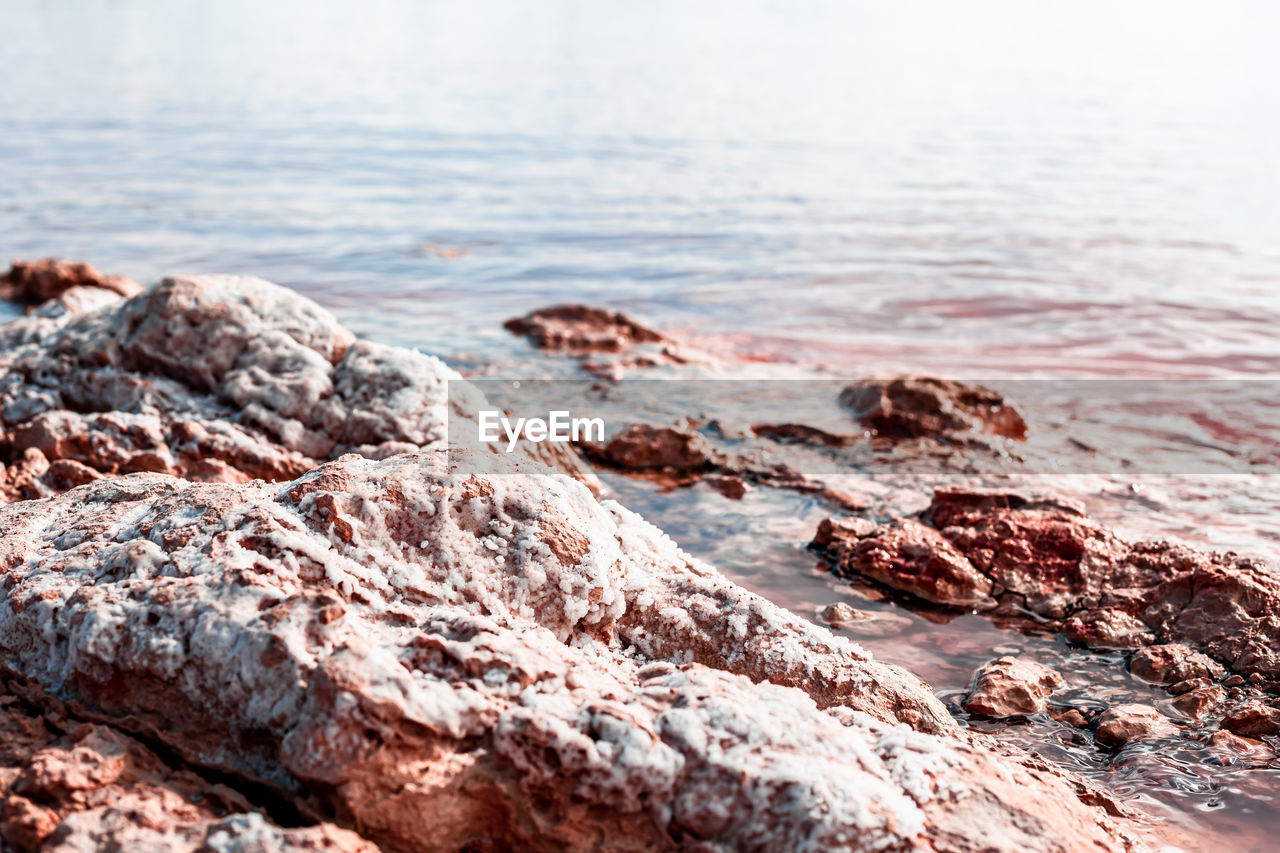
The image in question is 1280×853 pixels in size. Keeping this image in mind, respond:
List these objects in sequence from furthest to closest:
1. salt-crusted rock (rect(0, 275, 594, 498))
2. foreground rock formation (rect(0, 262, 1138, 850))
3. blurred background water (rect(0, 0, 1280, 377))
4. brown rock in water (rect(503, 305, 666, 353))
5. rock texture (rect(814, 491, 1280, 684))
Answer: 1. blurred background water (rect(0, 0, 1280, 377))
2. brown rock in water (rect(503, 305, 666, 353))
3. salt-crusted rock (rect(0, 275, 594, 498))
4. rock texture (rect(814, 491, 1280, 684))
5. foreground rock formation (rect(0, 262, 1138, 850))

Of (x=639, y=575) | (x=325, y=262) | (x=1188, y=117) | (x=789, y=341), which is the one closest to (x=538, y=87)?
(x=1188, y=117)

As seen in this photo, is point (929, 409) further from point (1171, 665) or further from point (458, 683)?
point (458, 683)

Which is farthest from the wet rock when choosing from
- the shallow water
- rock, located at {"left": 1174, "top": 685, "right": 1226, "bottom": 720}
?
rock, located at {"left": 1174, "top": 685, "right": 1226, "bottom": 720}

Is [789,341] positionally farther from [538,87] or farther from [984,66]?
[984,66]

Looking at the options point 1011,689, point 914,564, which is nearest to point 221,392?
point 914,564

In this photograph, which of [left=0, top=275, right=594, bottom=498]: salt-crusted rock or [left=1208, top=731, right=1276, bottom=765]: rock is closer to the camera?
[left=1208, top=731, right=1276, bottom=765]: rock

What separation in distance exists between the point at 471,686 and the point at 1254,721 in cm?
225

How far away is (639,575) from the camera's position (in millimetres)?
2396

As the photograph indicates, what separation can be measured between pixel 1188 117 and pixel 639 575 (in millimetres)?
26257

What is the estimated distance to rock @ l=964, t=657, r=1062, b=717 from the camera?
2.84 metres

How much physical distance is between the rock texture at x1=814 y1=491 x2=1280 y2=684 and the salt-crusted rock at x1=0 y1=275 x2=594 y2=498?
4.48 ft

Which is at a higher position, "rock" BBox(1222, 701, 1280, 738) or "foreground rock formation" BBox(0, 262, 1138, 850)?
"foreground rock formation" BBox(0, 262, 1138, 850)

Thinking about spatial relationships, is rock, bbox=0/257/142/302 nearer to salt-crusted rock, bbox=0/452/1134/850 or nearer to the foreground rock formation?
the foreground rock formation

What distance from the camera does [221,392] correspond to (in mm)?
3760
